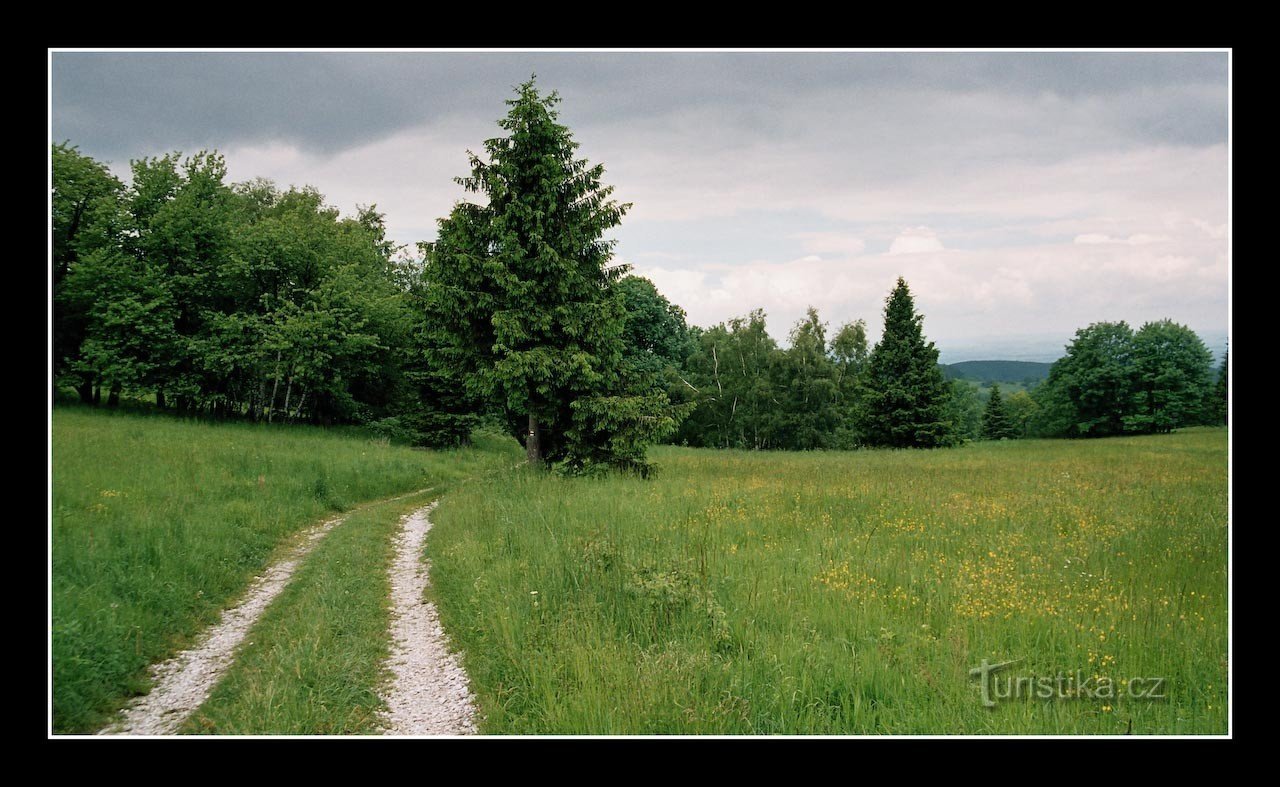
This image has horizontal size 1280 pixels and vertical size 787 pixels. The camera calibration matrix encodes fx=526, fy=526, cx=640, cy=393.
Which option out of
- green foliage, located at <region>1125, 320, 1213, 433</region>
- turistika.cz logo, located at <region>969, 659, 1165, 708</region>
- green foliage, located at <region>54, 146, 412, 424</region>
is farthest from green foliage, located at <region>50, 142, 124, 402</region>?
green foliage, located at <region>1125, 320, 1213, 433</region>

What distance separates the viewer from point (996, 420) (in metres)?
75.1

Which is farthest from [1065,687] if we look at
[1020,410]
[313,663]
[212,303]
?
[1020,410]

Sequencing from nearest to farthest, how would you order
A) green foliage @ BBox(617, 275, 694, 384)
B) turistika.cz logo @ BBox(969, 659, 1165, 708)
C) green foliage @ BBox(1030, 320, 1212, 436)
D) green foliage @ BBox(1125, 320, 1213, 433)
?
turistika.cz logo @ BBox(969, 659, 1165, 708)
green foliage @ BBox(1125, 320, 1213, 433)
green foliage @ BBox(1030, 320, 1212, 436)
green foliage @ BBox(617, 275, 694, 384)

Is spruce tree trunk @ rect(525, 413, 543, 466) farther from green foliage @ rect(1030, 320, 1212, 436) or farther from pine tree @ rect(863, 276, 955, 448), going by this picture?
pine tree @ rect(863, 276, 955, 448)

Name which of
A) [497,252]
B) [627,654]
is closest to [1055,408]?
[497,252]

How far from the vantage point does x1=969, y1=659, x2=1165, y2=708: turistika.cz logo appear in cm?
418

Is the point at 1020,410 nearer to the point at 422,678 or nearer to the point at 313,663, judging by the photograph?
the point at 422,678

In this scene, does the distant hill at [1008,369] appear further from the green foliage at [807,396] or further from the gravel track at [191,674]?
the green foliage at [807,396]

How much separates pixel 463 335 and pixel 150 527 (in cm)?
814

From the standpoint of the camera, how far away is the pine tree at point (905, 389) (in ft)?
123

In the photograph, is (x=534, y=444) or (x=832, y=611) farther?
(x=534, y=444)

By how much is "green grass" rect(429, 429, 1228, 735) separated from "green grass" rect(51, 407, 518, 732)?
3.20 meters

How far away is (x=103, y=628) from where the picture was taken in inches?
225

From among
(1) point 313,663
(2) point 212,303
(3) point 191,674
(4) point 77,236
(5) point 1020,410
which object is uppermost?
(2) point 212,303
